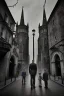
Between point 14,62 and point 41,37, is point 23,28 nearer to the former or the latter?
point 41,37

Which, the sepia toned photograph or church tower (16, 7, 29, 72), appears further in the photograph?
church tower (16, 7, 29, 72)

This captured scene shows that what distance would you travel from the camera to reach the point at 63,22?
15039 millimetres

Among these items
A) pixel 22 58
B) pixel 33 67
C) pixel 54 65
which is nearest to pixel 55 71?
pixel 54 65

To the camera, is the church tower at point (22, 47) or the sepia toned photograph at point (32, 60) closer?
the sepia toned photograph at point (32, 60)

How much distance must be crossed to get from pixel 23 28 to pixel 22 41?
705 centimetres

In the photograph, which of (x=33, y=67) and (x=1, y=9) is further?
(x=1, y=9)

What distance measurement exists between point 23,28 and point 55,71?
25.5 meters

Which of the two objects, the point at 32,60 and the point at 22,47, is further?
the point at 22,47

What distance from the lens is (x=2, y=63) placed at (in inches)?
485

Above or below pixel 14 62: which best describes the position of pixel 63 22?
above

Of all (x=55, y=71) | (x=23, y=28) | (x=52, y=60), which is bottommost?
(x=55, y=71)

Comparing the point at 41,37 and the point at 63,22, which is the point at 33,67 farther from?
the point at 41,37

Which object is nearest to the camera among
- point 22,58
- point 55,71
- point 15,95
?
point 15,95

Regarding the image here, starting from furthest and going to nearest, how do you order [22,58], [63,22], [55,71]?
1. [22,58]
2. [55,71]
3. [63,22]
